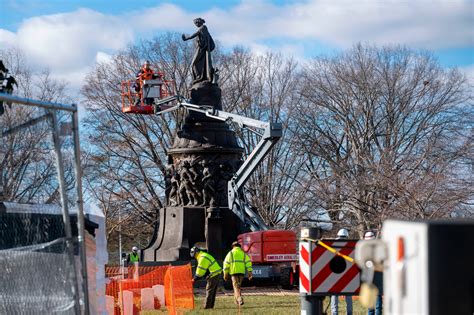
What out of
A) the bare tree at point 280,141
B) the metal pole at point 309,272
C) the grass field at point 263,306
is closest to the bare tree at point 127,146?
the bare tree at point 280,141

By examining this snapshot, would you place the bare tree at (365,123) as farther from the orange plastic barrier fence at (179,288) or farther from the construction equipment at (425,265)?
the construction equipment at (425,265)

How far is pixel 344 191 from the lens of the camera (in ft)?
153

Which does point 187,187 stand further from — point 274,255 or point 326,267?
point 326,267

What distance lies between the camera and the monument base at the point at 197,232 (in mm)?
38531

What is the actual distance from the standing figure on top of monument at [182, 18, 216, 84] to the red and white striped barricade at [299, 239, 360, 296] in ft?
94.6

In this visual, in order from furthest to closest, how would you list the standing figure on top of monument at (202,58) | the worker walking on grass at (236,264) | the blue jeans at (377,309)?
the standing figure on top of monument at (202,58)
the worker walking on grass at (236,264)
the blue jeans at (377,309)

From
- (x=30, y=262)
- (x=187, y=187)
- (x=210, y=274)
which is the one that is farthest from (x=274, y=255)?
(x=30, y=262)

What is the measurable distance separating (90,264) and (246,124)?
2885 cm

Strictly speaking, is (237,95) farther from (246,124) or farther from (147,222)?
(246,124)

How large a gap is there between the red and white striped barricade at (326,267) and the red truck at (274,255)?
23373 millimetres

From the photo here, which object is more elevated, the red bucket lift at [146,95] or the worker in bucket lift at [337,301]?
the red bucket lift at [146,95]

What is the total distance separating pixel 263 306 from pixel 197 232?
45.2ft

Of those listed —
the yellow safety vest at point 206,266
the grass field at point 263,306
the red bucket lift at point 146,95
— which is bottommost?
the grass field at point 263,306

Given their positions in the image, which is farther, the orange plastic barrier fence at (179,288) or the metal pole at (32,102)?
the orange plastic barrier fence at (179,288)
